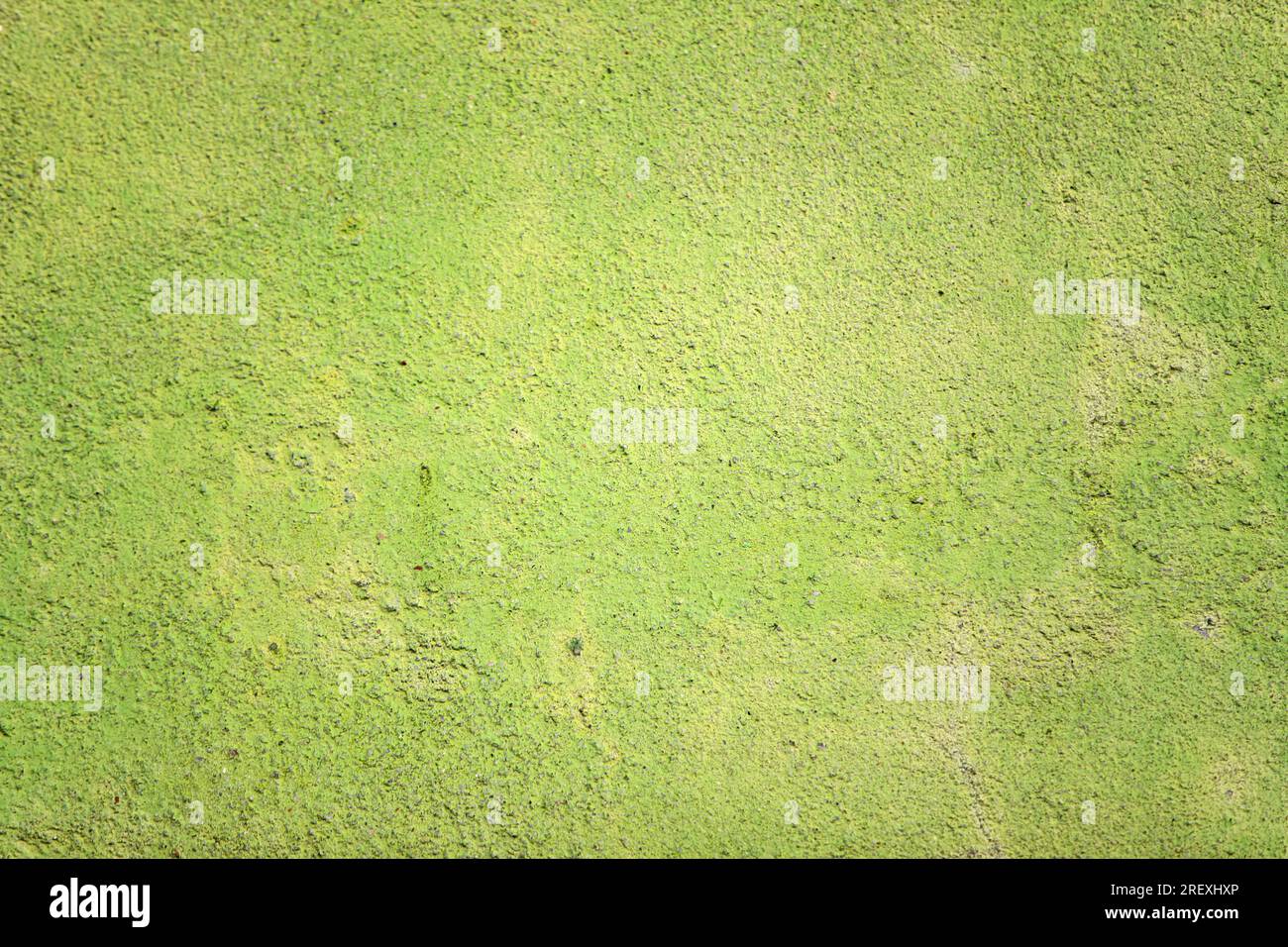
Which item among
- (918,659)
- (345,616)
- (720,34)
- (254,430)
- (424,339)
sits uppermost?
(720,34)

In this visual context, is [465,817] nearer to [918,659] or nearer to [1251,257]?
[918,659]

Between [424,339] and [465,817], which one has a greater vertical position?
[424,339]

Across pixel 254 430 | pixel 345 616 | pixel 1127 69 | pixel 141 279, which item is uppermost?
pixel 1127 69

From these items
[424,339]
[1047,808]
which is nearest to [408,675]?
[424,339]

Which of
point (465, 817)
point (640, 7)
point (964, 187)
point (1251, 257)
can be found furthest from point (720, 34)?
point (465, 817)

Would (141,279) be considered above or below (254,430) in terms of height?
above

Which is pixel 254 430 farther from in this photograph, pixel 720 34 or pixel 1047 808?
pixel 1047 808
